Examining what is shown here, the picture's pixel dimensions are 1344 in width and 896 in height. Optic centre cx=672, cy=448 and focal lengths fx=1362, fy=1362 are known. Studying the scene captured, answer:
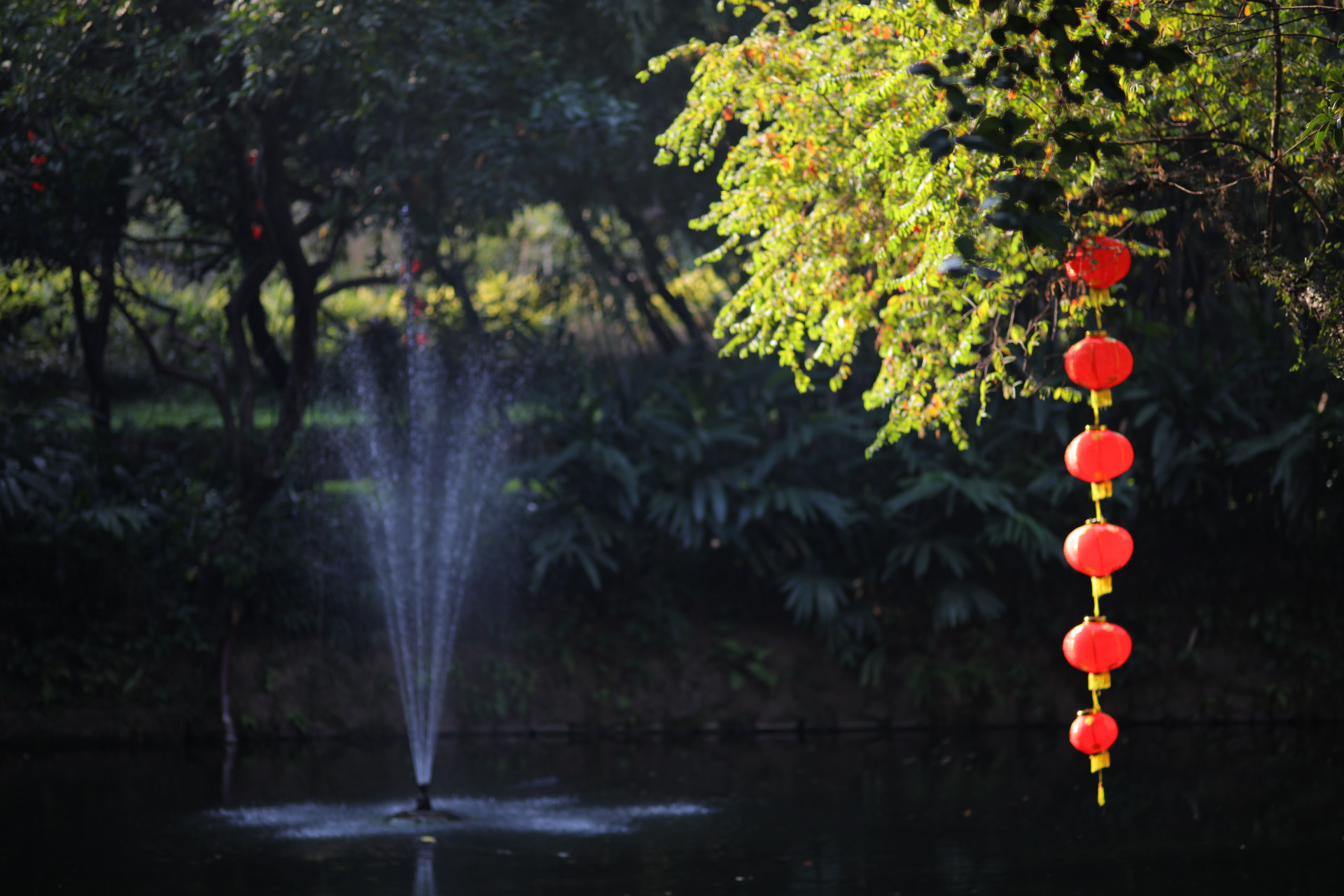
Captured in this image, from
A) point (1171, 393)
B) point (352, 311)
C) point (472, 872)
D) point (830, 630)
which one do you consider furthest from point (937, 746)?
point (352, 311)

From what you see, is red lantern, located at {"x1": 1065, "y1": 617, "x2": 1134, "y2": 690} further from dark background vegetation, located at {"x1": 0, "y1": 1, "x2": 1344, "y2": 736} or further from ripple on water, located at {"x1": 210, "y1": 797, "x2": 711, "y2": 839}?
dark background vegetation, located at {"x1": 0, "y1": 1, "x2": 1344, "y2": 736}

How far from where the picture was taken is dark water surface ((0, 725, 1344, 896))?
6500 millimetres

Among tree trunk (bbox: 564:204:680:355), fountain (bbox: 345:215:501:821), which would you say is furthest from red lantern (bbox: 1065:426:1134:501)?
tree trunk (bbox: 564:204:680:355)

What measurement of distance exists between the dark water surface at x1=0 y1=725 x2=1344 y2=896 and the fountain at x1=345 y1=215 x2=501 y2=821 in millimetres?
1063

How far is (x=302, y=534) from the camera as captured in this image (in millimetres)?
12086

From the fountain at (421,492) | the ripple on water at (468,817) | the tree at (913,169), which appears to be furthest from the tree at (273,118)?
the tree at (913,169)

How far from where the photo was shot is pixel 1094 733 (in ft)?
17.0

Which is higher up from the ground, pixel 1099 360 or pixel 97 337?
pixel 97 337

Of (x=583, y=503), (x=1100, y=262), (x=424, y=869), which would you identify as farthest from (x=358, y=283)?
(x=1100, y=262)

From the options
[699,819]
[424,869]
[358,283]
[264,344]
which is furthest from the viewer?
[264,344]

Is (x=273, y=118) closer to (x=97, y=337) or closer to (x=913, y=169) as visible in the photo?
(x=97, y=337)

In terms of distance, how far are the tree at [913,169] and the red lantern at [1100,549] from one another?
735mm

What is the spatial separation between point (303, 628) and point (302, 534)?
0.84m

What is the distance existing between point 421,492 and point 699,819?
5254 mm
